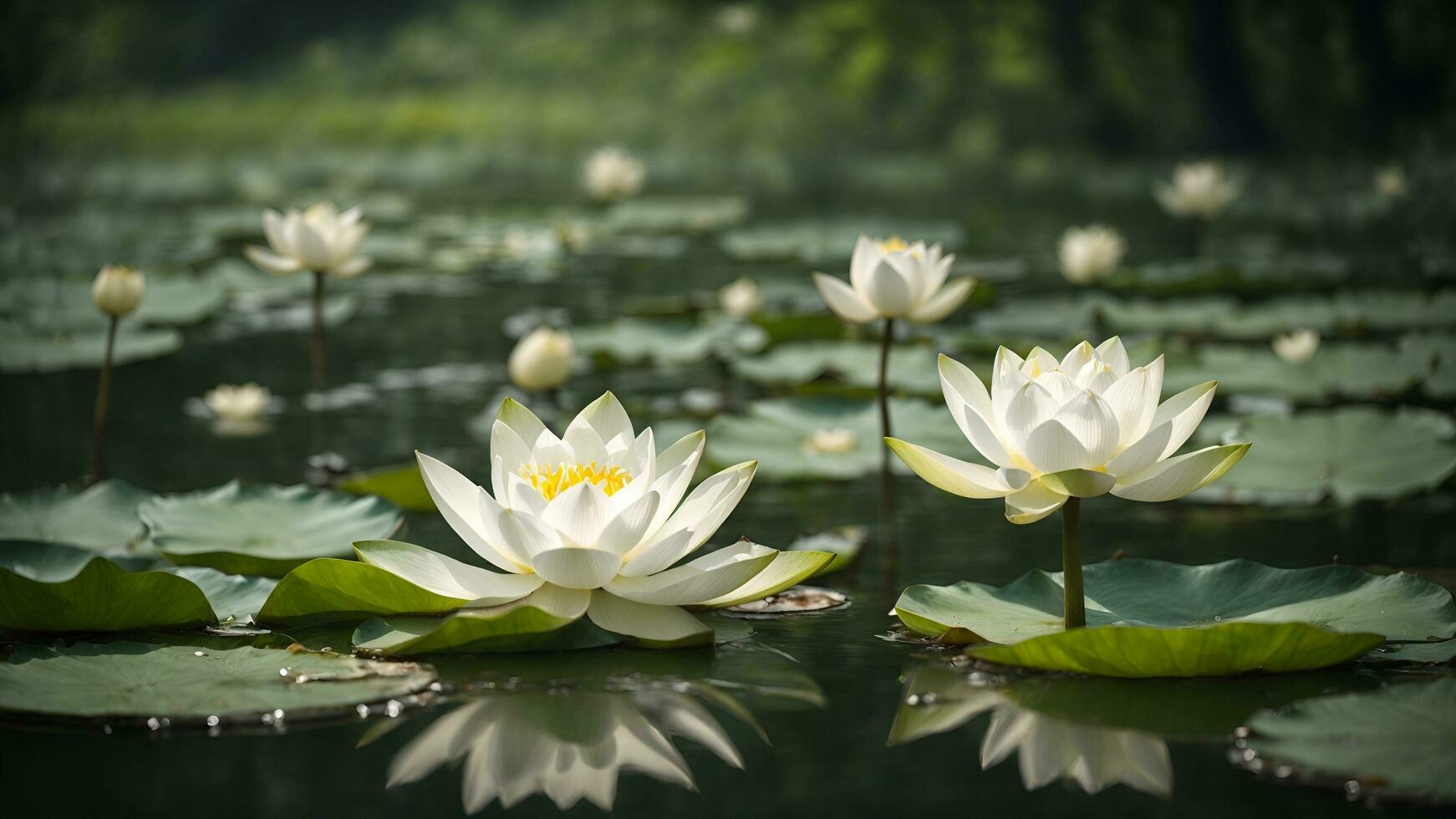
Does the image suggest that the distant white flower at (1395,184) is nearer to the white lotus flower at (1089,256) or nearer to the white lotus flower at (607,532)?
the white lotus flower at (1089,256)

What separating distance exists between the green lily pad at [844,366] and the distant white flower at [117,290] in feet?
3.79

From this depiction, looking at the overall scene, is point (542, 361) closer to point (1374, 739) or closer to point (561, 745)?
point (561, 745)

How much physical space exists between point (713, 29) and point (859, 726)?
11.7m

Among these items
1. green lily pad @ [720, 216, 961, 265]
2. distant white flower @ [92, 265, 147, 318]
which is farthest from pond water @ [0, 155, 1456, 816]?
green lily pad @ [720, 216, 961, 265]

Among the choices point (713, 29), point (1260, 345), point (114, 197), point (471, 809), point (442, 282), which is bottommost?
point (471, 809)

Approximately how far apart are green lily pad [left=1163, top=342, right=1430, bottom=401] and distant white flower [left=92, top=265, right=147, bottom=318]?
1.85 meters

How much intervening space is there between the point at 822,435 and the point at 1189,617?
1033 mm

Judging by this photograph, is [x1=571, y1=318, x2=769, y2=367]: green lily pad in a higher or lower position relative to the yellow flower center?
higher

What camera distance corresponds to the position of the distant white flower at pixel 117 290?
7.16 feet

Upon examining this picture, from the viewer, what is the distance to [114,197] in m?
6.86

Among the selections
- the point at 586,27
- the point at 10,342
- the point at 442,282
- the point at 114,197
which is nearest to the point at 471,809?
the point at 10,342

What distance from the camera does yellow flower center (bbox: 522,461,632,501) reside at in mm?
1266

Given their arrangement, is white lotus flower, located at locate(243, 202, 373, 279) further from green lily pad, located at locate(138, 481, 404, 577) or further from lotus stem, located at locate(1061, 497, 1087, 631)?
lotus stem, located at locate(1061, 497, 1087, 631)

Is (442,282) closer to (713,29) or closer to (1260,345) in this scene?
(1260,345)
